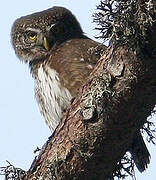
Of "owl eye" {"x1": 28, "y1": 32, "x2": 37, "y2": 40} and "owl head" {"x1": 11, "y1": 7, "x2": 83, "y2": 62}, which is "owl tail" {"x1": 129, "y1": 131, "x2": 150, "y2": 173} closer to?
"owl head" {"x1": 11, "y1": 7, "x2": 83, "y2": 62}

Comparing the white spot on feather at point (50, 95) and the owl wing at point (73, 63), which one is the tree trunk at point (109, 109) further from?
the white spot on feather at point (50, 95)

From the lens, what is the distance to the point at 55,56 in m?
5.18

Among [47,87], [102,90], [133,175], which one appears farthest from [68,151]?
[47,87]

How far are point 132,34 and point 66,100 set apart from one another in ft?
6.29

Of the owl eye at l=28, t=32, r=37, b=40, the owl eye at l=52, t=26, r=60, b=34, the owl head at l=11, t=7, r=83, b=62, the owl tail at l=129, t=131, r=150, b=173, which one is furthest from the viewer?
the owl eye at l=28, t=32, r=37, b=40

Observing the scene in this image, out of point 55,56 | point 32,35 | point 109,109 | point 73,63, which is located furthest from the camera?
point 32,35

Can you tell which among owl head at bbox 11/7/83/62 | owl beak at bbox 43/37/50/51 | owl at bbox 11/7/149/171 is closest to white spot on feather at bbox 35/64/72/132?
owl at bbox 11/7/149/171

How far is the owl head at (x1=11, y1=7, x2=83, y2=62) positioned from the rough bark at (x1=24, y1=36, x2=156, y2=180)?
2.56 m

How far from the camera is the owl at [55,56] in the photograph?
182 inches

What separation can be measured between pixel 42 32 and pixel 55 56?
830 millimetres

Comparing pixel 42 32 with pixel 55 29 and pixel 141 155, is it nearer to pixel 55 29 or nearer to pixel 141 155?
pixel 55 29

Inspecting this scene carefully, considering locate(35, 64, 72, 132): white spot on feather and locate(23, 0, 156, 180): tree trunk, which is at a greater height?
locate(35, 64, 72, 132): white spot on feather

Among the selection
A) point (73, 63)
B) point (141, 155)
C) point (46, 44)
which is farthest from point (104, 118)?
point (46, 44)

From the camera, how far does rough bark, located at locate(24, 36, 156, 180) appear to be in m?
2.82
